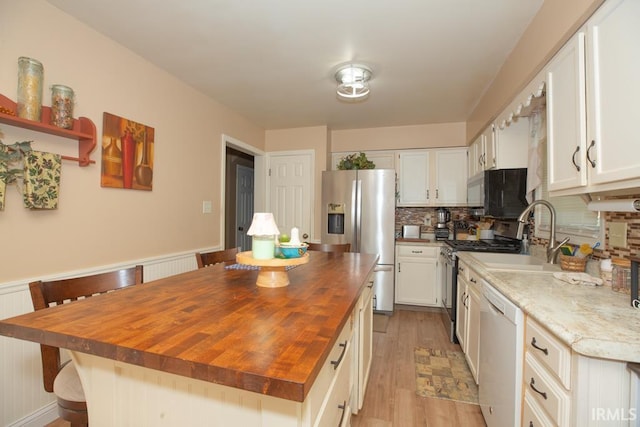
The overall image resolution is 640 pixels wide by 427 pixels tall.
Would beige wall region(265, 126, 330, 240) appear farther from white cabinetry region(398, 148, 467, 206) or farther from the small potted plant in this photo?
white cabinetry region(398, 148, 467, 206)

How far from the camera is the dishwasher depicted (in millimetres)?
1206

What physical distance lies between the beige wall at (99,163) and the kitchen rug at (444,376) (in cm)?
231

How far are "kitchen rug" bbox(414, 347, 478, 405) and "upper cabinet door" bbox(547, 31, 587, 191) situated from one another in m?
1.48

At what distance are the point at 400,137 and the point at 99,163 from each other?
11.3 ft

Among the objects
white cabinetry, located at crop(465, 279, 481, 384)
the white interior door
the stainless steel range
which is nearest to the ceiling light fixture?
the white interior door

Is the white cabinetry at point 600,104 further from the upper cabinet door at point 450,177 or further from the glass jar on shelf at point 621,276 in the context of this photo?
the upper cabinet door at point 450,177

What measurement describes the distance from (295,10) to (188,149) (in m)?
1.62

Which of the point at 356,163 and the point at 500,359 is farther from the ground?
the point at 356,163

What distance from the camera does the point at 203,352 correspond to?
65 cm

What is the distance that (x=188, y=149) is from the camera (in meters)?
2.71

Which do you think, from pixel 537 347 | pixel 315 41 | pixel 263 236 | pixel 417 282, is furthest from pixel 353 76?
pixel 417 282

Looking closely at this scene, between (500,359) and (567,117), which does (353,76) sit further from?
(500,359)

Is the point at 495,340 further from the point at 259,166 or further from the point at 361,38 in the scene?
the point at 259,166

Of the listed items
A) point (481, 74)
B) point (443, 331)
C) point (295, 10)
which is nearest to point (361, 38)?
point (295, 10)
